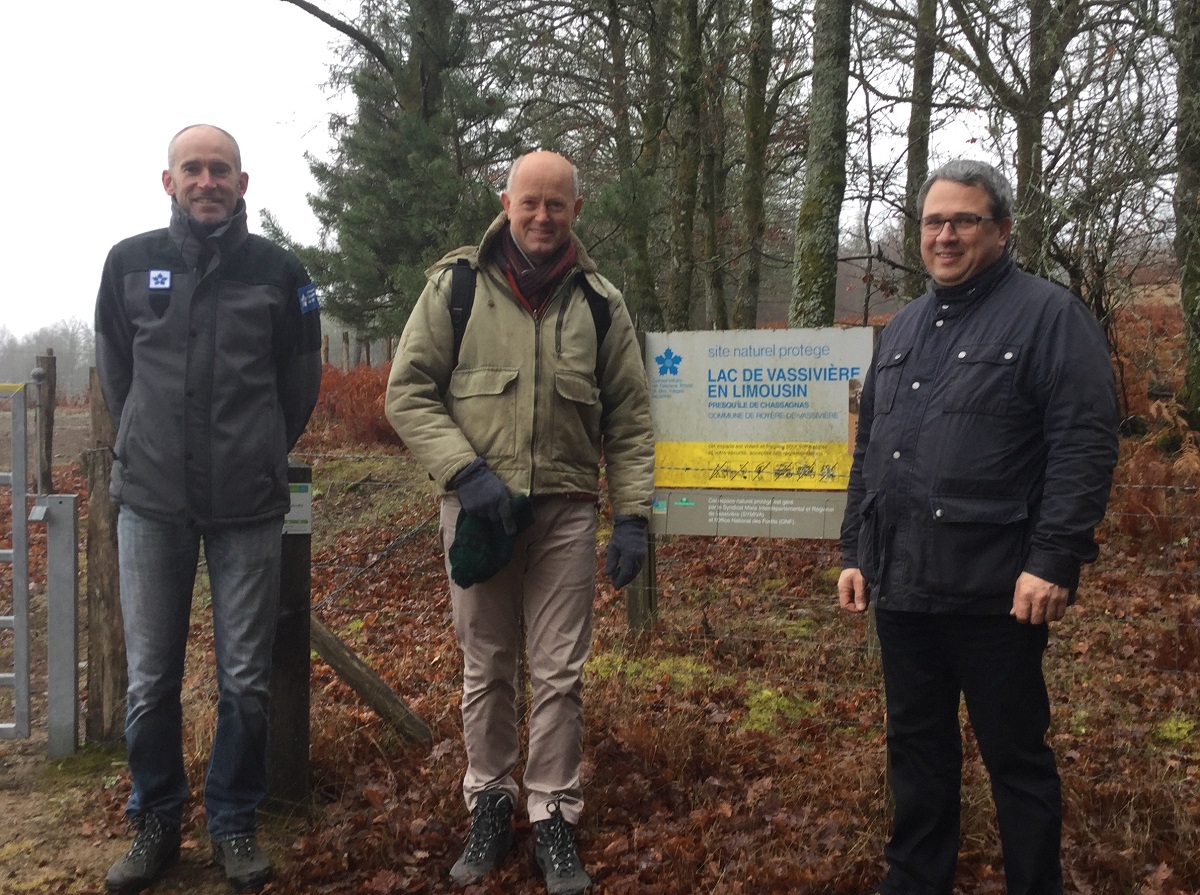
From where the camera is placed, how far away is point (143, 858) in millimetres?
3377

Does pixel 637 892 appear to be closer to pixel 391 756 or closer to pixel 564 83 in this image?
pixel 391 756

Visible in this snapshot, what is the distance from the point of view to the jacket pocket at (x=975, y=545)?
8.65 feet

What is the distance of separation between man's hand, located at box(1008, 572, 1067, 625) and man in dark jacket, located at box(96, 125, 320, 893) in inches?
93.9

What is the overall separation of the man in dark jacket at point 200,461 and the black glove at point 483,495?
0.71m

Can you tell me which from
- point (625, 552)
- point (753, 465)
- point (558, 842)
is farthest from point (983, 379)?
point (753, 465)

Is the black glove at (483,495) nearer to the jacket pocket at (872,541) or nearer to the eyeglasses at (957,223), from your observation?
the jacket pocket at (872,541)

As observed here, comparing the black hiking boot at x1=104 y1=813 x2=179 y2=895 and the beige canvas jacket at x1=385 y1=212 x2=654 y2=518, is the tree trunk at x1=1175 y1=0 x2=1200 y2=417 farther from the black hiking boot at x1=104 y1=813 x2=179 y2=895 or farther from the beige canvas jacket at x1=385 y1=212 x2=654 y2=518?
the black hiking boot at x1=104 y1=813 x2=179 y2=895

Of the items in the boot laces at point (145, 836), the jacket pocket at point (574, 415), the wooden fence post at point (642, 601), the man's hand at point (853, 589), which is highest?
the jacket pocket at point (574, 415)

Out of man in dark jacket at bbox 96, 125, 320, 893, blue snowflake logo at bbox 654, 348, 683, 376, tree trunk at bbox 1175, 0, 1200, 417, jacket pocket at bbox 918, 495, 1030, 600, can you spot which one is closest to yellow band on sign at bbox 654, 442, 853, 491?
blue snowflake logo at bbox 654, 348, 683, 376

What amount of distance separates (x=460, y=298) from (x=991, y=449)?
1768 mm

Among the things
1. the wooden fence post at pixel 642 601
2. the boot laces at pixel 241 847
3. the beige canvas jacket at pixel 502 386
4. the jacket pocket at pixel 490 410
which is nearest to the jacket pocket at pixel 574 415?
the beige canvas jacket at pixel 502 386

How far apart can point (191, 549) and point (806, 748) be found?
9.12 ft

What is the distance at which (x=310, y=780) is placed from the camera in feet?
13.7

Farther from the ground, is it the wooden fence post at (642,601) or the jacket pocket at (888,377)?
the jacket pocket at (888,377)
